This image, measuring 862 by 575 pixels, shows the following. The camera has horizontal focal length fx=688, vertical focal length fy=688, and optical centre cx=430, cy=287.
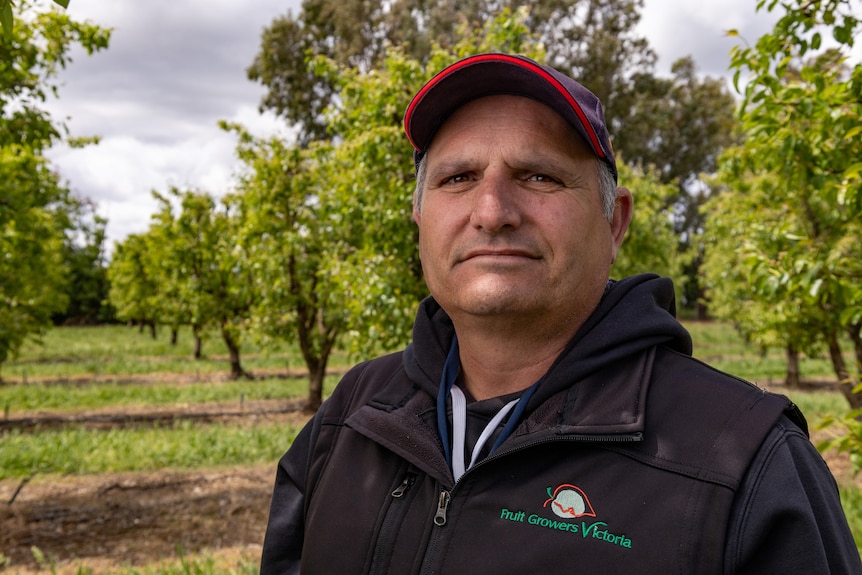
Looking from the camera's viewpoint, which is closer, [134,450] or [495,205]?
[495,205]

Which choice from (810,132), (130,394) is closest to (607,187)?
(810,132)

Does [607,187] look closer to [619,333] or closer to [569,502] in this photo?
[619,333]

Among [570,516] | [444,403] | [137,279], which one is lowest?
[570,516]

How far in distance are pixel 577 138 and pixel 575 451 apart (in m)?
0.76

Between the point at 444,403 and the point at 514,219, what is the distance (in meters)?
0.50

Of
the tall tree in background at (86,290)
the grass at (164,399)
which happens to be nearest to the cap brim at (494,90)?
the grass at (164,399)

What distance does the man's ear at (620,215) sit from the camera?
1.84 m

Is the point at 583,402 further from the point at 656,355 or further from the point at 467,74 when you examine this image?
the point at 467,74

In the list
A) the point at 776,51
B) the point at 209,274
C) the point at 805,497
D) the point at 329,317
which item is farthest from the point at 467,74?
the point at 209,274

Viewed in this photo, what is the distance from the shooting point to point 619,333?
1530 millimetres

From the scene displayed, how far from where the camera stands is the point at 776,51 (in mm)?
3664

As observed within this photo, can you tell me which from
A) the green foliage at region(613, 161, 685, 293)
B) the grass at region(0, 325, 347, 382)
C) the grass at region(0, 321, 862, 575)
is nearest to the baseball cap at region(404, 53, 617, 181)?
the grass at region(0, 321, 862, 575)

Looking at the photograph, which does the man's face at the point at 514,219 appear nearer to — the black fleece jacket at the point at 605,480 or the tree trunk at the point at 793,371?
the black fleece jacket at the point at 605,480

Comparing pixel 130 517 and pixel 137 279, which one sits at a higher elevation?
pixel 137 279
